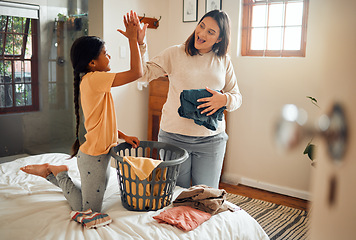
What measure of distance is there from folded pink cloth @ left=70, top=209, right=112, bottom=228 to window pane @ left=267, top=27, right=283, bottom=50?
2.14m

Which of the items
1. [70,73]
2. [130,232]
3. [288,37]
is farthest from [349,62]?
[70,73]

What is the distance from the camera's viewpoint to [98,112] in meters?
1.51

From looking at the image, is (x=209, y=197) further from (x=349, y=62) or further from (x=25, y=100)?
(x=25, y=100)

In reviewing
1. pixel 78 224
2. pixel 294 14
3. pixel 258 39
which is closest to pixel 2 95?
pixel 78 224

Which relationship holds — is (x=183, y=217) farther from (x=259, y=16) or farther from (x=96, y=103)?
(x=259, y=16)

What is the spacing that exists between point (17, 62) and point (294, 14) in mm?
2281

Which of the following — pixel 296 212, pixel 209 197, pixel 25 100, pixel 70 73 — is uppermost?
pixel 70 73

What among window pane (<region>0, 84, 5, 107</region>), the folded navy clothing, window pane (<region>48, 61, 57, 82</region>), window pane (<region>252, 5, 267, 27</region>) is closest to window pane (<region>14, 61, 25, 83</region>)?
window pane (<region>0, 84, 5, 107</region>)

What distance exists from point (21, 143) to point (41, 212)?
149cm

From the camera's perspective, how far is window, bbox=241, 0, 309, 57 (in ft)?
9.23

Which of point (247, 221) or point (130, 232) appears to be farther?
point (247, 221)

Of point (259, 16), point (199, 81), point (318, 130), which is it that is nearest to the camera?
point (318, 130)

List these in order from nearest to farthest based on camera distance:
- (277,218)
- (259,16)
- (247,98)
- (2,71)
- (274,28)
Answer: (277,218)
(2,71)
(274,28)
(259,16)
(247,98)

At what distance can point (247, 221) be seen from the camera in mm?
1616
